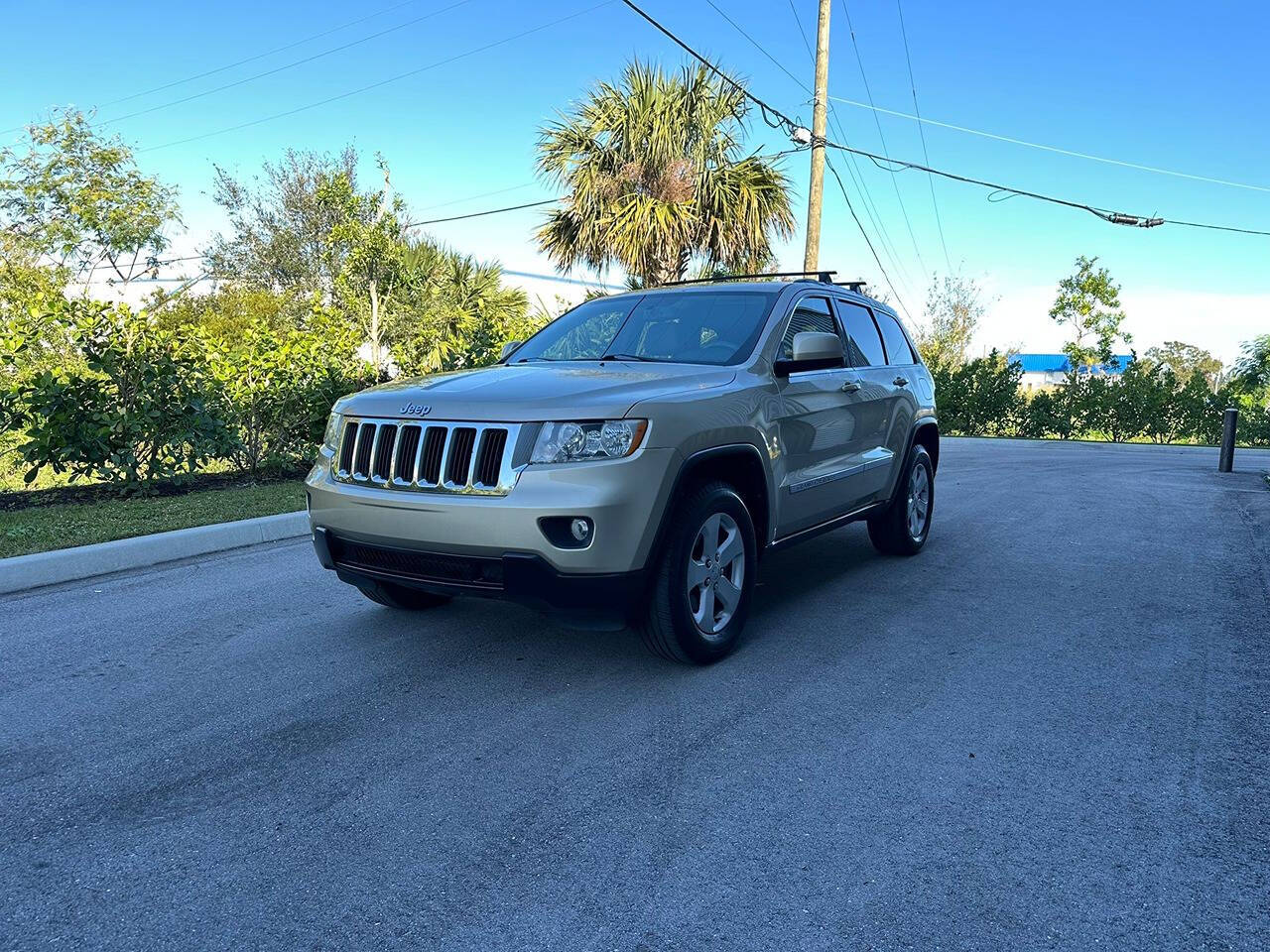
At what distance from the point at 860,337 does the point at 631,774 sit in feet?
12.8

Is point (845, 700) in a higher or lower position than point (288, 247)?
lower

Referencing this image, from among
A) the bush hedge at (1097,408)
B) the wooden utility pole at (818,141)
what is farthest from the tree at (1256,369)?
the wooden utility pole at (818,141)

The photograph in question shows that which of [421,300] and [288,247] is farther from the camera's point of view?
[288,247]

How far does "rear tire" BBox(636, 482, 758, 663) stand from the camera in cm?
410

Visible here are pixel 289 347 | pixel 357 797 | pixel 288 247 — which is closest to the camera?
pixel 357 797

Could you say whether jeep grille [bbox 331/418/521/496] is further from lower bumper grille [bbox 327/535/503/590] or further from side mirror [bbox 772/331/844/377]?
side mirror [bbox 772/331/844/377]

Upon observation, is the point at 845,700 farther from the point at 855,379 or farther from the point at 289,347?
the point at 289,347

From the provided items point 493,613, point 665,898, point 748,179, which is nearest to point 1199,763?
point 665,898

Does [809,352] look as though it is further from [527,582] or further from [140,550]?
[140,550]

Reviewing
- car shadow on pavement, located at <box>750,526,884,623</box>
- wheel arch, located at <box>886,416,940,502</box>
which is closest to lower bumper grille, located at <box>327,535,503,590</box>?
car shadow on pavement, located at <box>750,526,884,623</box>

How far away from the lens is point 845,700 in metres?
4.04

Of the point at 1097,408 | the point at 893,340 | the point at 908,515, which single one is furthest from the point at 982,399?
the point at 908,515

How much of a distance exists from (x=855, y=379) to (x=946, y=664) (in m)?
2.03

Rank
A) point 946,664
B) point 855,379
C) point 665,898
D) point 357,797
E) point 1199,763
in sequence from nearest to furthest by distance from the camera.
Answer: point 665,898, point 357,797, point 1199,763, point 946,664, point 855,379
